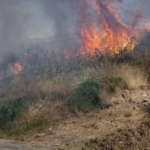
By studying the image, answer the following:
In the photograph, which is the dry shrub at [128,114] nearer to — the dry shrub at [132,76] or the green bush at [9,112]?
the dry shrub at [132,76]

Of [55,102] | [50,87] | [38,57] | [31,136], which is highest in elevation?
[38,57]

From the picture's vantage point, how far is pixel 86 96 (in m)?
7.73

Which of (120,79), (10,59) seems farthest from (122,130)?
(10,59)

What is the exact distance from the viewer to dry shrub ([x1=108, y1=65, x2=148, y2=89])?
319 inches

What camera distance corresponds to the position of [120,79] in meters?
8.15

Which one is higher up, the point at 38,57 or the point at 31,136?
the point at 38,57

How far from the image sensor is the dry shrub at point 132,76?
8109mm

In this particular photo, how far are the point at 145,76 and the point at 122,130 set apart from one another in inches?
186

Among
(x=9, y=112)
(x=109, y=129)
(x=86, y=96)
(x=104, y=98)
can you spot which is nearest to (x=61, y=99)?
(x=86, y=96)

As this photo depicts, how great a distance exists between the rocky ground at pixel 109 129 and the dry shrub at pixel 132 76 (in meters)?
0.36

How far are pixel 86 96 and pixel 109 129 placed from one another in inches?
100

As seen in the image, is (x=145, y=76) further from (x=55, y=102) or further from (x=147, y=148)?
(x=147, y=148)

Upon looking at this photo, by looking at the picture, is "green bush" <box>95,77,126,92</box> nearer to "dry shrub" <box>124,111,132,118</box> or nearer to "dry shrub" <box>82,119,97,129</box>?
"dry shrub" <box>124,111,132,118</box>

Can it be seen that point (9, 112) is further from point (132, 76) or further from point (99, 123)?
point (132, 76)
